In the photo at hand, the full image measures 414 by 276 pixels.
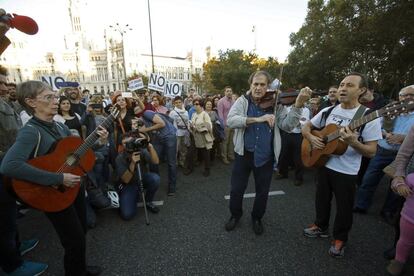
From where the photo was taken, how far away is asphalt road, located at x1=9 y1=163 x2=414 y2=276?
2604 millimetres

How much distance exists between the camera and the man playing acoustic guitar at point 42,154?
1.79 m

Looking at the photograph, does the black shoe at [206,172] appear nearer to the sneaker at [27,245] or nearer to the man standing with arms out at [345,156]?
the man standing with arms out at [345,156]

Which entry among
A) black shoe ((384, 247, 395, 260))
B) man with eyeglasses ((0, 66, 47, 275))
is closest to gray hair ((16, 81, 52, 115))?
man with eyeglasses ((0, 66, 47, 275))

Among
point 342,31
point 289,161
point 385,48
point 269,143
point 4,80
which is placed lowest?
point 289,161

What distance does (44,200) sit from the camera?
197cm

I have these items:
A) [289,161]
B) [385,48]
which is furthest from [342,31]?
→ [289,161]

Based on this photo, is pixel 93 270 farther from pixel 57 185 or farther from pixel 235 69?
pixel 235 69

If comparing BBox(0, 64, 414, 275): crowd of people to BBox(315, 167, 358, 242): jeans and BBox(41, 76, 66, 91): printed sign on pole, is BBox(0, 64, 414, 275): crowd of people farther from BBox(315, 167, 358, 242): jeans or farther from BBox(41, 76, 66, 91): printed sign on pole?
BBox(41, 76, 66, 91): printed sign on pole

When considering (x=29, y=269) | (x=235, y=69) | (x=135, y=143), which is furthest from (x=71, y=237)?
(x=235, y=69)

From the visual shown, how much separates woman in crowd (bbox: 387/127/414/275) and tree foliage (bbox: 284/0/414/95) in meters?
14.4

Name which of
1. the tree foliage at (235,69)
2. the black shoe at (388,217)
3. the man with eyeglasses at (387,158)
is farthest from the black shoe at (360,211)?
the tree foliage at (235,69)

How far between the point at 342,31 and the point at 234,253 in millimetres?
20159

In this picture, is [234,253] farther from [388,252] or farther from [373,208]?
[373,208]

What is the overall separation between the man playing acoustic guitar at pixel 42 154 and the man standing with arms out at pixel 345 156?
266cm
